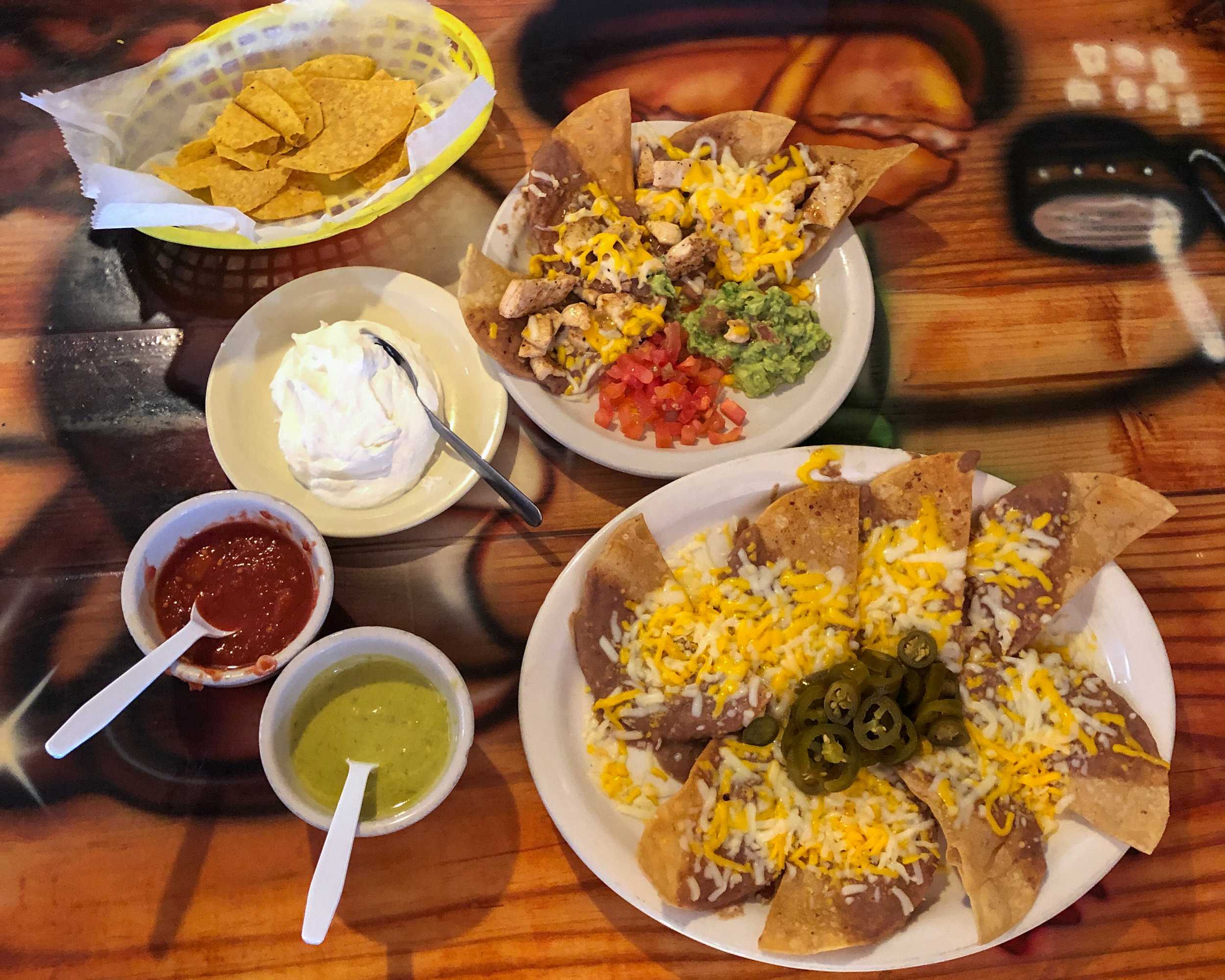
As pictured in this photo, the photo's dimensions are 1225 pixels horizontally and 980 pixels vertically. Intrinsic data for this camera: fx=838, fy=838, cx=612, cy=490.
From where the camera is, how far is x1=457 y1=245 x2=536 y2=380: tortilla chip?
1.87m

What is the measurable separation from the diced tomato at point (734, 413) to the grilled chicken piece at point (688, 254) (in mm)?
332

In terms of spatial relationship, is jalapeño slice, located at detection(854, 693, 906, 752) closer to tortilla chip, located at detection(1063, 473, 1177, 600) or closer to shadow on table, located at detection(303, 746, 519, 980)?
tortilla chip, located at detection(1063, 473, 1177, 600)

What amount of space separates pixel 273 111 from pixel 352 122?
18 centimetres

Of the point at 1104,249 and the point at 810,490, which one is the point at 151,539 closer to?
the point at 810,490

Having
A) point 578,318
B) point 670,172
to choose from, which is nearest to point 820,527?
point 578,318

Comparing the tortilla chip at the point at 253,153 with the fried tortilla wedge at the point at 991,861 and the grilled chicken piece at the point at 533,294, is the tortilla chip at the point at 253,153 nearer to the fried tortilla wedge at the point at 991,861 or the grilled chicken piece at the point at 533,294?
the grilled chicken piece at the point at 533,294

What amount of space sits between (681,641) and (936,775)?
1.92 feet

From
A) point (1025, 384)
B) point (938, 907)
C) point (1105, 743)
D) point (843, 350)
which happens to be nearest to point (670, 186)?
point (843, 350)

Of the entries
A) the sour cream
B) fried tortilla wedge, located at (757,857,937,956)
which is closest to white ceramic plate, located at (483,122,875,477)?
the sour cream

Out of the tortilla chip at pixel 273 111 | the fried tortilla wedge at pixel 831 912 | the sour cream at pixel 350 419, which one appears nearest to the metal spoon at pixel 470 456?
the sour cream at pixel 350 419

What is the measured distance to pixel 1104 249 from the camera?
2.29 m

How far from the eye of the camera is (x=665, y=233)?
1976 mm

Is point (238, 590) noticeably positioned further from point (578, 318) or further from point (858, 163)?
point (858, 163)

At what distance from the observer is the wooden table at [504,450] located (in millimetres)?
1839
